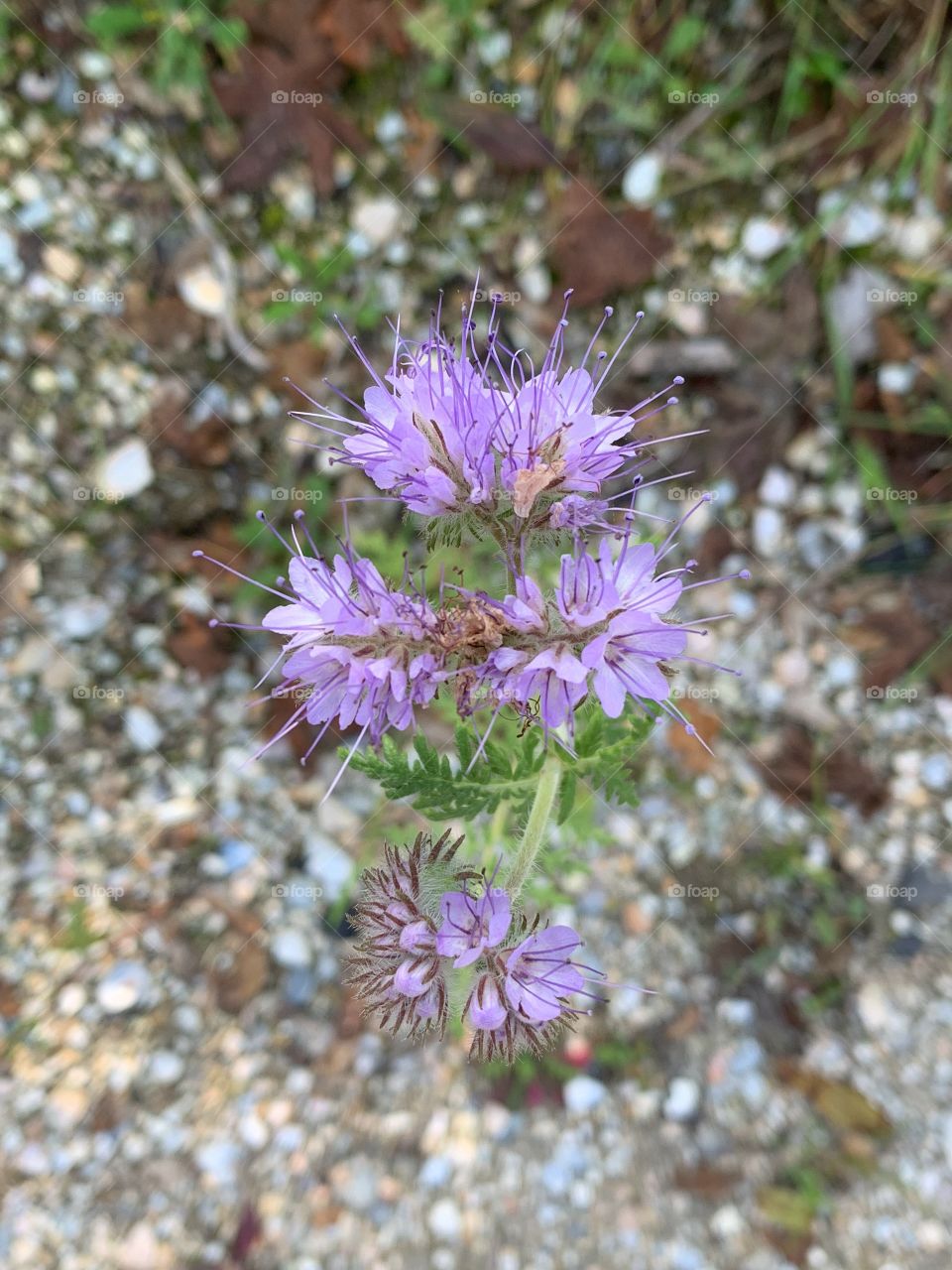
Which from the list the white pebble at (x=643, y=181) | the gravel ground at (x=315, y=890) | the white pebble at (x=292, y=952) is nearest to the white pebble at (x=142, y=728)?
the gravel ground at (x=315, y=890)

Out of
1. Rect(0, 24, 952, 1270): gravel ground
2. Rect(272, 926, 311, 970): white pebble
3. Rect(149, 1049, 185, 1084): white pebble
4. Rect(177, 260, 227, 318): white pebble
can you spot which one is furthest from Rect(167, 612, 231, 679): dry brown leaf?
Rect(149, 1049, 185, 1084): white pebble

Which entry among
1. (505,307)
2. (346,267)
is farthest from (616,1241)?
(346,267)

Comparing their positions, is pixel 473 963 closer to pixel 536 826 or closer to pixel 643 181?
pixel 536 826

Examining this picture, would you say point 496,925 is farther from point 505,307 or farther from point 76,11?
point 76,11

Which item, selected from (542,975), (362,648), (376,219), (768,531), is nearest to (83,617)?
(376,219)

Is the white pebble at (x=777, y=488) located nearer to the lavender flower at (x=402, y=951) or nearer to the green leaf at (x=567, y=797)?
the green leaf at (x=567, y=797)

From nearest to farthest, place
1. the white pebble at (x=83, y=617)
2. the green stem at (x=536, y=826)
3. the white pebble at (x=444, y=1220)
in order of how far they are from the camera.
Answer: the green stem at (x=536, y=826), the white pebble at (x=444, y=1220), the white pebble at (x=83, y=617)
